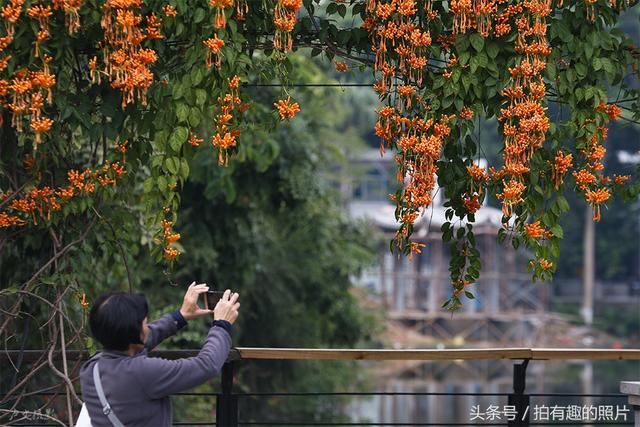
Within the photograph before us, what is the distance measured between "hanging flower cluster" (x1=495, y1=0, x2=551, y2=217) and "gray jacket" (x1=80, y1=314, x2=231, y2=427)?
2136 mm

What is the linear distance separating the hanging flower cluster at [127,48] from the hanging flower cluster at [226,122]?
0.34 metres

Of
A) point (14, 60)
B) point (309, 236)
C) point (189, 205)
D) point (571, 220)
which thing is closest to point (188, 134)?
point (14, 60)

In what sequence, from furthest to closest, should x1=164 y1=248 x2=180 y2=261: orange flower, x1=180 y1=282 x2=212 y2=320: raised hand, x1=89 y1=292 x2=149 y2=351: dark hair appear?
x1=164 y1=248 x2=180 y2=261: orange flower → x1=180 y1=282 x2=212 y2=320: raised hand → x1=89 y1=292 x2=149 y2=351: dark hair

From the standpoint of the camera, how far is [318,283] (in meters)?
16.5

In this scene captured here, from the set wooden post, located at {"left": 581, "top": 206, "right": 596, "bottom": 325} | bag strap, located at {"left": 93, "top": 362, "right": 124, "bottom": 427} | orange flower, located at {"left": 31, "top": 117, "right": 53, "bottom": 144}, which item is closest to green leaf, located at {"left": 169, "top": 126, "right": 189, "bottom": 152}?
orange flower, located at {"left": 31, "top": 117, "right": 53, "bottom": 144}

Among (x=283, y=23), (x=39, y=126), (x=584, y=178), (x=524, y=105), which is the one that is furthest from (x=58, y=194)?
(x=584, y=178)

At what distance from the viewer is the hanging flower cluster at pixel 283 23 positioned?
5.43 meters

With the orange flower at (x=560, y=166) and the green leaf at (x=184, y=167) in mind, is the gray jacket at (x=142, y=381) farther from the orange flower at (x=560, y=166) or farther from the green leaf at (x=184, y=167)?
the orange flower at (x=560, y=166)

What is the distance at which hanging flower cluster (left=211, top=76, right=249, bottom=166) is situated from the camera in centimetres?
526

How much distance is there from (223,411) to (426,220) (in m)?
28.5

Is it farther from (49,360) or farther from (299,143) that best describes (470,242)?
(299,143)

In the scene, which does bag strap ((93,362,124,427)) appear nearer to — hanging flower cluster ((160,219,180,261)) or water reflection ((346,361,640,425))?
hanging flower cluster ((160,219,180,261))

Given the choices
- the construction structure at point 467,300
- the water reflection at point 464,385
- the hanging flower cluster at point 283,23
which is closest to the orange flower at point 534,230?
the hanging flower cluster at point 283,23

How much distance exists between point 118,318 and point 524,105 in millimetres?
2468
